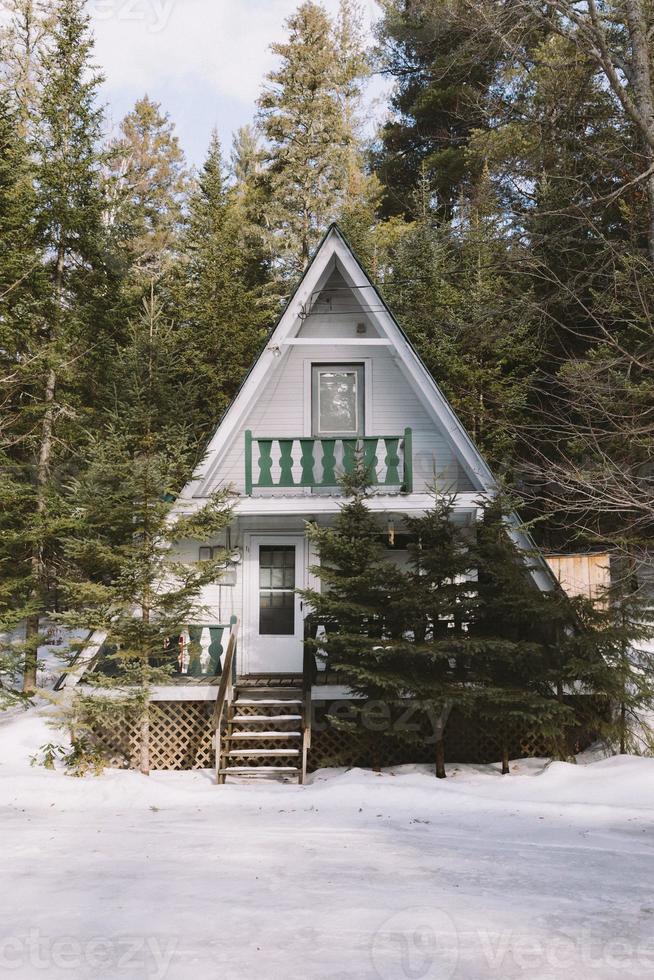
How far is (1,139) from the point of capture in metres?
15.6

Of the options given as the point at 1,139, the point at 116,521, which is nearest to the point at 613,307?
the point at 116,521

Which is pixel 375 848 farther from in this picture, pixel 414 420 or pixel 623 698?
pixel 414 420

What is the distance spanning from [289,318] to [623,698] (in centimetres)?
800

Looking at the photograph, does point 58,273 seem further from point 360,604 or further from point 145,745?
point 360,604

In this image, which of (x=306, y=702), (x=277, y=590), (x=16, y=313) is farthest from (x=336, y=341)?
(x=16, y=313)

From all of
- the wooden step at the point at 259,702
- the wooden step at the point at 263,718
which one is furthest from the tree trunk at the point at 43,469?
the wooden step at the point at 263,718

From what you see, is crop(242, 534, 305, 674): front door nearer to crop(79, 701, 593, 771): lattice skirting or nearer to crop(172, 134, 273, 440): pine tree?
crop(79, 701, 593, 771): lattice skirting

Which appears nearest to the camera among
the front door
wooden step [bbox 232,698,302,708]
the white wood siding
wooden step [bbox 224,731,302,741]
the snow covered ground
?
the snow covered ground

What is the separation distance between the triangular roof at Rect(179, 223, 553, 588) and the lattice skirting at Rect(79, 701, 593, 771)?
3564 mm

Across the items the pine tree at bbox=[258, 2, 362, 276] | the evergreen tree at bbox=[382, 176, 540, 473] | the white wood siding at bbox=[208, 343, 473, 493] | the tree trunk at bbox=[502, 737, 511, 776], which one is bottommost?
the tree trunk at bbox=[502, 737, 511, 776]

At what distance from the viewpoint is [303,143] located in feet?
88.6

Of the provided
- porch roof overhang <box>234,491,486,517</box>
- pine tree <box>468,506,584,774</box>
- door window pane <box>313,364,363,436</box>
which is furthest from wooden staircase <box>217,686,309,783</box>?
door window pane <box>313,364,363,436</box>

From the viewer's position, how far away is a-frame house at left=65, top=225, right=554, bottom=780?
12.2 metres

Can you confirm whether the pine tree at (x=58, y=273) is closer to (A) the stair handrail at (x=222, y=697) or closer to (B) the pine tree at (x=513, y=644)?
(A) the stair handrail at (x=222, y=697)
